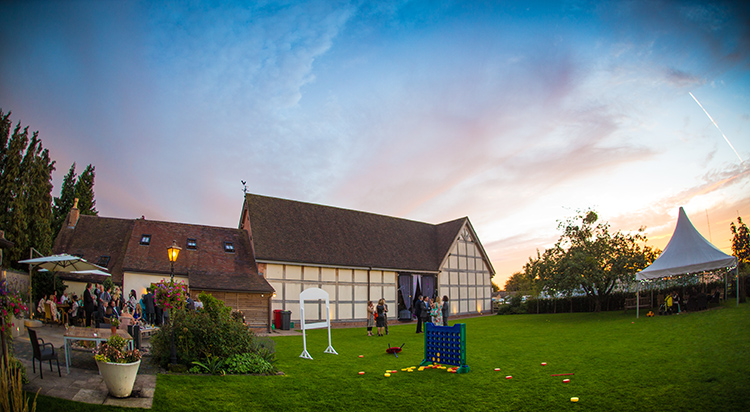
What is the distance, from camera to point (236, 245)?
25.3 meters

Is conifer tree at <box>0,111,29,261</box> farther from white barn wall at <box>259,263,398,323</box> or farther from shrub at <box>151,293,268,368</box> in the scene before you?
white barn wall at <box>259,263,398,323</box>

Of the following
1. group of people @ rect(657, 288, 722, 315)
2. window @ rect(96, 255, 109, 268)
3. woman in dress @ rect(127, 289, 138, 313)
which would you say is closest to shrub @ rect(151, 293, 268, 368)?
woman in dress @ rect(127, 289, 138, 313)

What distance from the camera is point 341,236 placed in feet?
95.0

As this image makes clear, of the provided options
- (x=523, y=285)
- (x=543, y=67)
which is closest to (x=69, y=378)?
(x=543, y=67)

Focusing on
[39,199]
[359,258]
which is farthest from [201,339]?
[39,199]

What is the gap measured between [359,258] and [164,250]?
11423 mm

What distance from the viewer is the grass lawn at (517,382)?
7125 mm

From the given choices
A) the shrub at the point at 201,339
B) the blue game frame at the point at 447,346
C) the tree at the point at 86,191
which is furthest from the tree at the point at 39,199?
→ the blue game frame at the point at 447,346

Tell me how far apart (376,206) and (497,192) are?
12.2 metres

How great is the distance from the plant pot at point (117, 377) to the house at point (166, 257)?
14.1 metres

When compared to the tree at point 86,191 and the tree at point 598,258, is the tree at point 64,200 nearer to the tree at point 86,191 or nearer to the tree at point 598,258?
the tree at point 86,191

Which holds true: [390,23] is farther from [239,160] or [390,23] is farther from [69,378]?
[239,160]

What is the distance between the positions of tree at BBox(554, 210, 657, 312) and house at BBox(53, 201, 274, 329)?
53.8ft

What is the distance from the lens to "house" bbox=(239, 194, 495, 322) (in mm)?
24812
